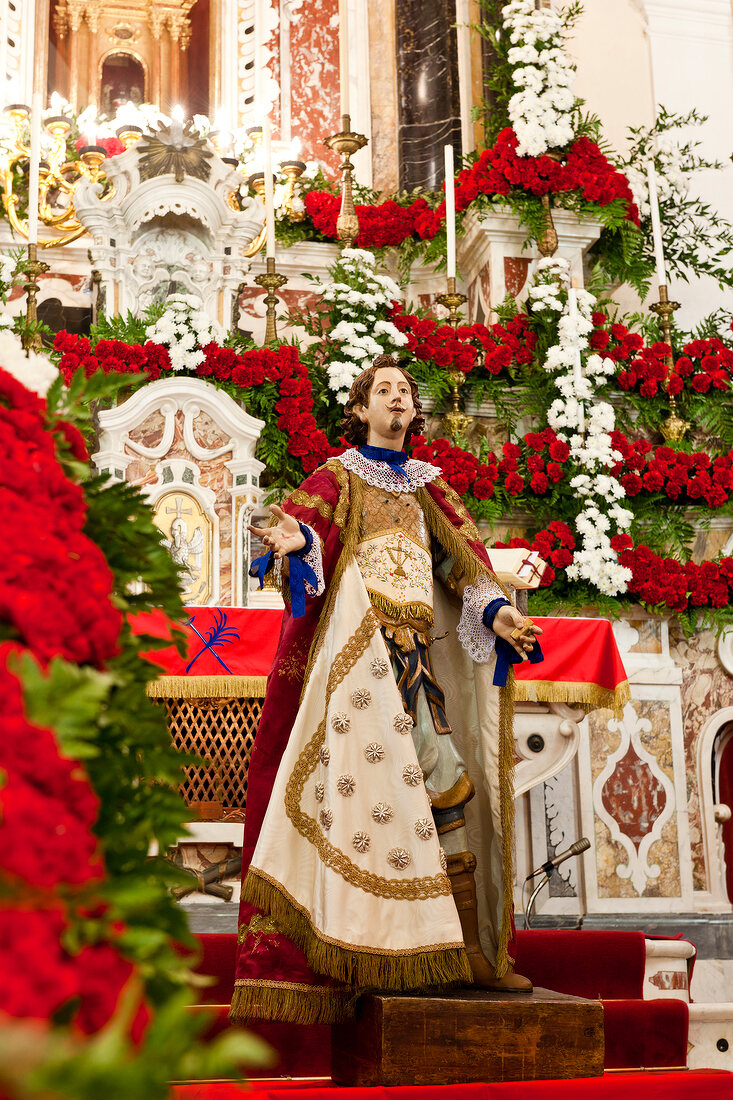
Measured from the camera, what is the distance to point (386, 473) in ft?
11.3

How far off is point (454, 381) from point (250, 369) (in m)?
1.00

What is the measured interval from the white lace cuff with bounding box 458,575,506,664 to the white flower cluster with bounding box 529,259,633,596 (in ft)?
7.23

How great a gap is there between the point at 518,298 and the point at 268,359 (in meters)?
1.75

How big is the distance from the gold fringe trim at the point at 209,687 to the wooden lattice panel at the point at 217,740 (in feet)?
0.32

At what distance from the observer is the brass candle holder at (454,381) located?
567 centimetres

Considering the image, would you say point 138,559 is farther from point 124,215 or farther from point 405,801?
point 124,215

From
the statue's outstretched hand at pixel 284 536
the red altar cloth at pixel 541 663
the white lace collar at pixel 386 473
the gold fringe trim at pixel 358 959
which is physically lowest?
the gold fringe trim at pixel 358 959

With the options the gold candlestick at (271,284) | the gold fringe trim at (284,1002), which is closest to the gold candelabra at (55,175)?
the gold candlestick at (271,284)

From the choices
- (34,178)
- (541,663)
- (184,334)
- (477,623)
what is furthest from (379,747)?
(34,178)

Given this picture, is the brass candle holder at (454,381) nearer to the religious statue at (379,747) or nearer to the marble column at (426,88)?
the marble column at (426,88)

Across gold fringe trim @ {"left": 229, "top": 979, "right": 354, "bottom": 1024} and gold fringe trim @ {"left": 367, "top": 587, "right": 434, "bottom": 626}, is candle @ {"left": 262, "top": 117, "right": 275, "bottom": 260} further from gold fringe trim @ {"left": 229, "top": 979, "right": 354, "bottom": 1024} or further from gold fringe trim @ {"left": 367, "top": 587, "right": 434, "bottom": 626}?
gold fringe trim @ {"left": 229, "top": 979, "right": 354, "bottom": 1024}

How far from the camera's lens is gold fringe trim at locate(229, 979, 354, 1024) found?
9.43ft

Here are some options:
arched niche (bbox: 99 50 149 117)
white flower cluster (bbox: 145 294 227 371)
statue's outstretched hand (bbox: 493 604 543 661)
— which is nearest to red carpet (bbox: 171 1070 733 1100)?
statue's outstretched hand (bbox: 493 604 543 661)

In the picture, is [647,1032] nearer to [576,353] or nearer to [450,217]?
[576,353]
